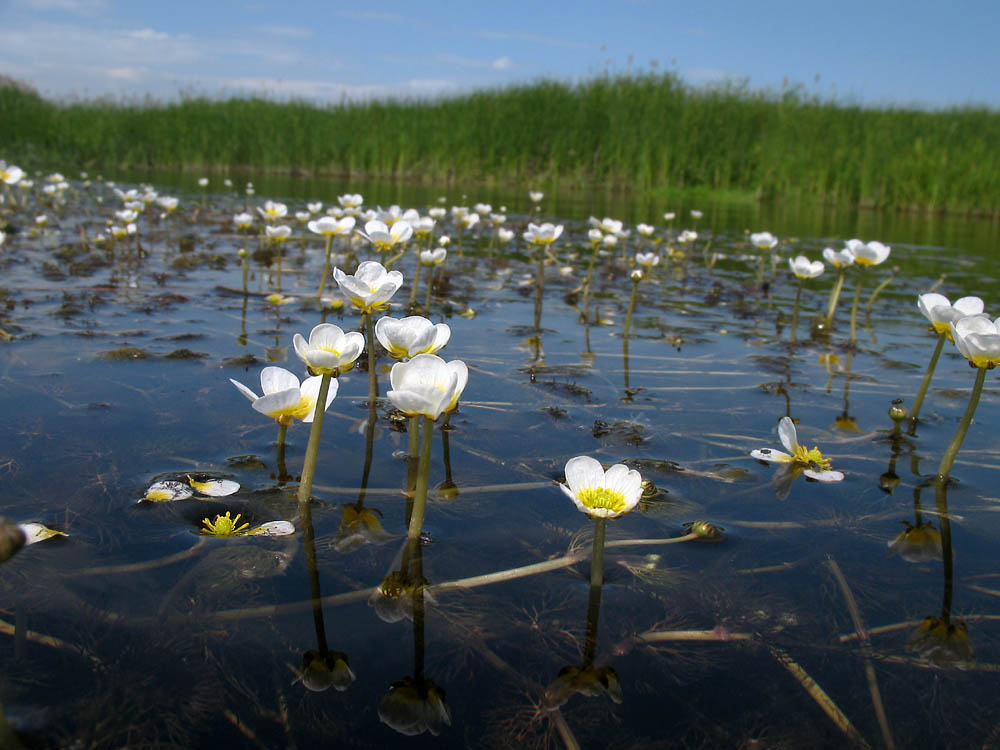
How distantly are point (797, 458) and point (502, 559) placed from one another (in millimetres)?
981

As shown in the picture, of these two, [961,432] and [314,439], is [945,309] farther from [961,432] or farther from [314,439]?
[314,439]

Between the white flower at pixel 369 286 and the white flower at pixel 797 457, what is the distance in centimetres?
110

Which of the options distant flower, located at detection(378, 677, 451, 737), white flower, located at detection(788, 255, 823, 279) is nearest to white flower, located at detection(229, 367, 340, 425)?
distant flower, located at detection(378, 677, 451, 737)

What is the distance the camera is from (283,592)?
138cm

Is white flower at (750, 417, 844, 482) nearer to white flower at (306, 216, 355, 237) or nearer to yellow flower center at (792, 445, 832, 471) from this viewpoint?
yellow flower center at (792, 445, 832, 471)

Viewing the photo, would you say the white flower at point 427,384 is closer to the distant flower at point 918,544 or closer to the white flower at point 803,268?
the distant flower at point 918,544

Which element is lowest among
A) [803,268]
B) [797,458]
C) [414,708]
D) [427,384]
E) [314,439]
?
[414,708]

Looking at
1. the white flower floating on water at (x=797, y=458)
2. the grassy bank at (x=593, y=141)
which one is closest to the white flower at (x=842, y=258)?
the white flower floating on water at (x=797, y=458)

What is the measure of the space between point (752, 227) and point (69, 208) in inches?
321

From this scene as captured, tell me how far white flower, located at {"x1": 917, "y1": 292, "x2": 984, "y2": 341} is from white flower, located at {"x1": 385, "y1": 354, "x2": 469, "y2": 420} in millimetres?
1455

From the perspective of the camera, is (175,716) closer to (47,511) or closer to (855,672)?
(47,511)

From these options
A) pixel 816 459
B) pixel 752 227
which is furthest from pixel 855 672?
pixel 752 227

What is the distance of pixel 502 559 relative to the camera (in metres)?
1.54

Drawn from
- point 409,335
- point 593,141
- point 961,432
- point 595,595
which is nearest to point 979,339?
point 961,432
